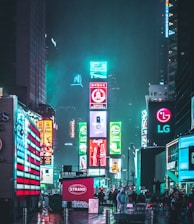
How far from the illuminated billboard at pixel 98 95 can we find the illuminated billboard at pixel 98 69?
748 cm

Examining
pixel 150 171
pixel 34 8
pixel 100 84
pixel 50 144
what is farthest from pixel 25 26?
pixel 50 144

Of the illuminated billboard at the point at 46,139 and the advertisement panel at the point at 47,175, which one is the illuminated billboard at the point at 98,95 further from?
the illuminated billboard at the point at 46,139

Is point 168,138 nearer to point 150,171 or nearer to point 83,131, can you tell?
point 150,171

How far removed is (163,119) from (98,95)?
14.5 metres

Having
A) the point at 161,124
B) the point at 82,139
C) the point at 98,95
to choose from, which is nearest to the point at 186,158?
the point at 161,124

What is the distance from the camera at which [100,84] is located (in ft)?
363

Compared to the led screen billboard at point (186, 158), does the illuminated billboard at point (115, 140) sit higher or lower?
higher

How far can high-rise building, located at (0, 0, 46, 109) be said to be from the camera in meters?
145

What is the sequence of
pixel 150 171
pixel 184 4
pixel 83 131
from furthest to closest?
pixel 184 4 → pixel 83 131 → pixel 150 171

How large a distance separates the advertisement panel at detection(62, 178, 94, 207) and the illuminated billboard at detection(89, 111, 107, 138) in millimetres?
70429

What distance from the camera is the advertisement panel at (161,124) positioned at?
103 meters

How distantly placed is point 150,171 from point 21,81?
62.2 metres

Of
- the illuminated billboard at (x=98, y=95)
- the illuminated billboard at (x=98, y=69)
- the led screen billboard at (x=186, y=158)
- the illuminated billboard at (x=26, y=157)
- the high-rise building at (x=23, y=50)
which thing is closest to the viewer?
the illuminated billboard at (x=26, y=157)

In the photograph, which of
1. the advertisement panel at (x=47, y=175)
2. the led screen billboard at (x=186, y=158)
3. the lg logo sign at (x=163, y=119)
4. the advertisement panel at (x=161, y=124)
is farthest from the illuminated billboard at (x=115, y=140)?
the led screen billboard at (x=186, y=158)
